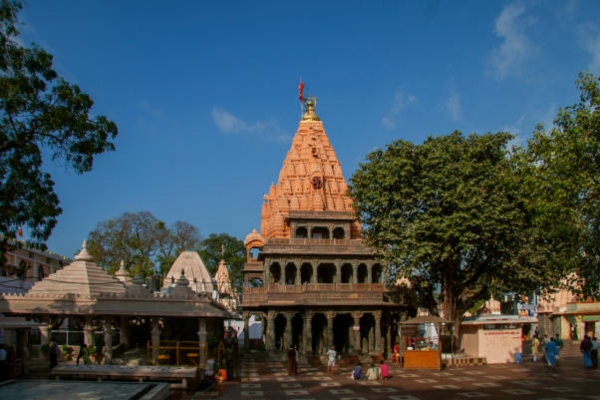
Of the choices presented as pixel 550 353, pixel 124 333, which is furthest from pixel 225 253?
pixel 550 353

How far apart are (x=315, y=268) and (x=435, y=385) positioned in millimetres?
23028

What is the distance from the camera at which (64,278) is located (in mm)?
28625

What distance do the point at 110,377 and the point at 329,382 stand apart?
29.5 ft

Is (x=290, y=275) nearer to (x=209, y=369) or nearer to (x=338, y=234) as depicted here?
(x=338, y=234)

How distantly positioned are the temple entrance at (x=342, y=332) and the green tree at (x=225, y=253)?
122ft

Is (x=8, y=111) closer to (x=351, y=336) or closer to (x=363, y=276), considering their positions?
(x=351, y=336)

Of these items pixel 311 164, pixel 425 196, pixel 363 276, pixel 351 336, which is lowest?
pixel 351 336

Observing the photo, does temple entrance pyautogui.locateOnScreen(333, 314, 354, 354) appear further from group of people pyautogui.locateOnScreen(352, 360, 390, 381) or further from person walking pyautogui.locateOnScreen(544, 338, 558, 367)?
group of people pyautogui.locateOnScreen(352, 360, 390, 381)

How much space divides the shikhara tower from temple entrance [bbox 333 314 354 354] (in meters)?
0.08

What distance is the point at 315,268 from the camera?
4522cm

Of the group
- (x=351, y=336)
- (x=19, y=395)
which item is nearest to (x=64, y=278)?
(x=19, y=395)

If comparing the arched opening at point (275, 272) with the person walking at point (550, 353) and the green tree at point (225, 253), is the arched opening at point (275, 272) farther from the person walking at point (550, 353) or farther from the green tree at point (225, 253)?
the green tree at point (225, 253)

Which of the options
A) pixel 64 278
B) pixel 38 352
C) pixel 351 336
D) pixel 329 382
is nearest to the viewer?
pixel 329 382

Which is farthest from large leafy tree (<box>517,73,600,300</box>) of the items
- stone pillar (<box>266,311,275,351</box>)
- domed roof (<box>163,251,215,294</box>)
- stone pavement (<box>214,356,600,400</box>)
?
domed roof (<box>163,251,215,294</box>)
